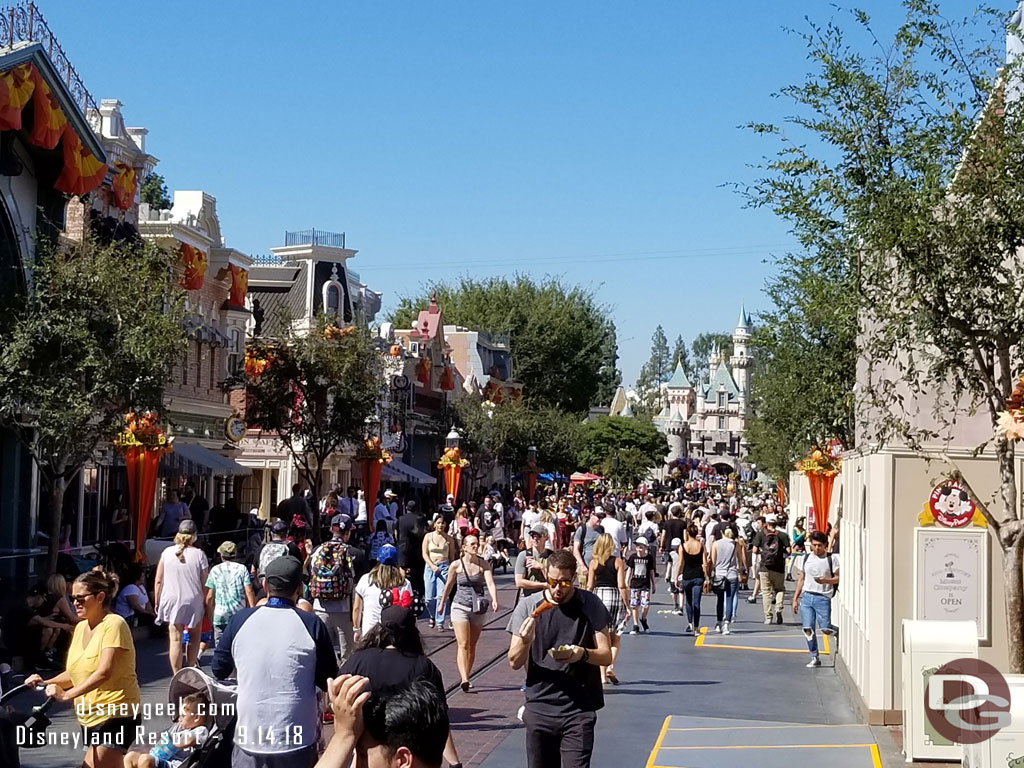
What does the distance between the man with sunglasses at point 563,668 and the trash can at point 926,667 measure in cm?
366

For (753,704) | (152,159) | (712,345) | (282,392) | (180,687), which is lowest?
(753,704)

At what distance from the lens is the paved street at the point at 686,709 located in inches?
452

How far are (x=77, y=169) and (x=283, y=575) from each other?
17431 mm

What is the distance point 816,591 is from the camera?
1742 centimetres

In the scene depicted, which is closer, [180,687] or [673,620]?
[180,687]

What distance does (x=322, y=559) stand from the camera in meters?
13.0

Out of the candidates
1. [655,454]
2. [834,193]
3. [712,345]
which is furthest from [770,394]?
[712,345]

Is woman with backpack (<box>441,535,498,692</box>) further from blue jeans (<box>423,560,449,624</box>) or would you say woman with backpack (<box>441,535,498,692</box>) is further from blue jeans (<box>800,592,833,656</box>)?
blue jeans (<box>800,592,833,656</box>)

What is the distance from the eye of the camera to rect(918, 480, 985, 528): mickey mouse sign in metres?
12.2

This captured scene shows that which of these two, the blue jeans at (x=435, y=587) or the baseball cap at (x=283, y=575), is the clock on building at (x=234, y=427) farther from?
the baseball cap at (x=283, y=575)

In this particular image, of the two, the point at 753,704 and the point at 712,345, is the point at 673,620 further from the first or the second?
the point at 712,345

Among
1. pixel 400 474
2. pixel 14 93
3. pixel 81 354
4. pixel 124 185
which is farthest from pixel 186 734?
pixel 400 474

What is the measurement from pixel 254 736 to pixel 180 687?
458 mm

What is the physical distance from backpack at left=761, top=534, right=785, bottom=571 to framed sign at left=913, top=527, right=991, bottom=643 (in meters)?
10.2
